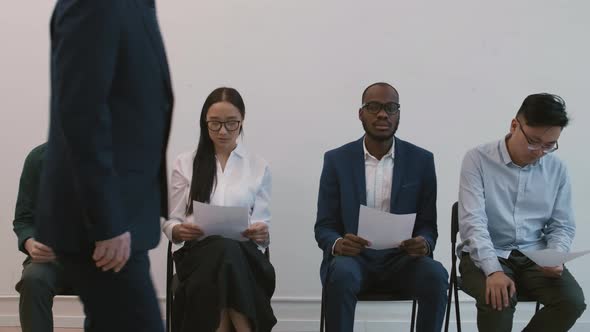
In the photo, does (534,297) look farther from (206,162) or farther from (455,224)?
(206,162)

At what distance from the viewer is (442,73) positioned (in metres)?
3.33

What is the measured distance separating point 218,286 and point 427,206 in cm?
103

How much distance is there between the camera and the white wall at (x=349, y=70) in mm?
3307

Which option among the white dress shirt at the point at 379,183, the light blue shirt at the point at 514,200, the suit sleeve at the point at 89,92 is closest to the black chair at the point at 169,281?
the white dress shirt at the point at 379,183

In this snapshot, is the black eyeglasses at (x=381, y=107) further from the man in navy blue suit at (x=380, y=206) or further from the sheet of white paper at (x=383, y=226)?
the sheet of white paper at (x=383, y=226)

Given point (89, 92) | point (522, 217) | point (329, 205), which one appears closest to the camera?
point (89, 92)

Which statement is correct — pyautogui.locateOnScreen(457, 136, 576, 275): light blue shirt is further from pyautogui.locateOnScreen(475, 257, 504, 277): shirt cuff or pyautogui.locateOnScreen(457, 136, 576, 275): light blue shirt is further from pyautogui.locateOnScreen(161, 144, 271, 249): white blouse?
pyautogui.locateOnScreen(161, 144, 271, 249): white blouse

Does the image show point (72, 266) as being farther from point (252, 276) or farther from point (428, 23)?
point (428, 23)

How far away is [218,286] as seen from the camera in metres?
2.48

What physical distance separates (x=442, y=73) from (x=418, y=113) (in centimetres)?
26

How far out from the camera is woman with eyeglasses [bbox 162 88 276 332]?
2480mm

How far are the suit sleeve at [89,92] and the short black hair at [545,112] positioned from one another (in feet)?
6.08

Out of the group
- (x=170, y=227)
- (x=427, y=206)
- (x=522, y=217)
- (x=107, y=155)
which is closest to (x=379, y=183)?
(x=427, y=206)

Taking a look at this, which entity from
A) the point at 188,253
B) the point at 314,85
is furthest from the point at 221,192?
the point at 314,85
